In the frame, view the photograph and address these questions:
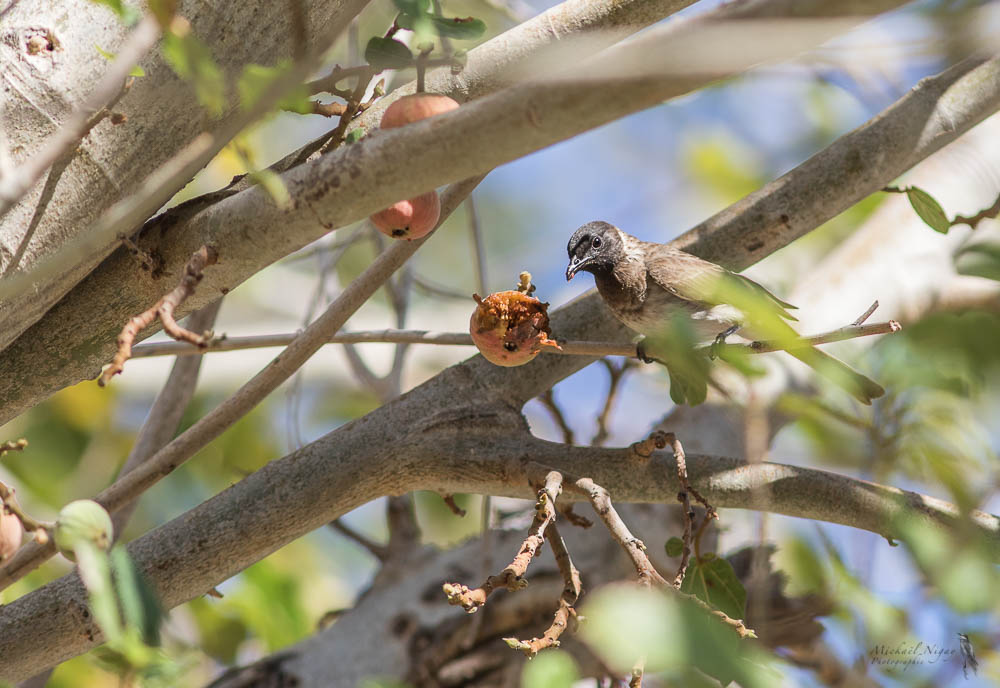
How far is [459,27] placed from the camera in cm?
121

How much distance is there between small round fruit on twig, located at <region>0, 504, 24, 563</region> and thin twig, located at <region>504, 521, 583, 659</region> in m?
0.82

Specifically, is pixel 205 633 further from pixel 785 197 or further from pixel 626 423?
pixel 626 423

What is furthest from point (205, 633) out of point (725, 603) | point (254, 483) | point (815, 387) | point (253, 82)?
point (253, 82)

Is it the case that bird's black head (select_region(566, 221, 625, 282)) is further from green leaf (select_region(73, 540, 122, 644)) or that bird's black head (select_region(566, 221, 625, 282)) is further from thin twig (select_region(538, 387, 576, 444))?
green leaf (select_region(73, 540, 122, 644))

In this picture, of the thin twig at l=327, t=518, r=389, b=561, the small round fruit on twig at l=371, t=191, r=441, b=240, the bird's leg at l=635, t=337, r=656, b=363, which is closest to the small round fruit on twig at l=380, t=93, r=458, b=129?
the small round fruit on twig at l=371, t=191, r=441, b=240

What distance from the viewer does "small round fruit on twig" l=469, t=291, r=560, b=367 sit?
1.42 metres

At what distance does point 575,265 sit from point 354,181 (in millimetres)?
1363

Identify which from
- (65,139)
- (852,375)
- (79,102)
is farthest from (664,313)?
(65,139)

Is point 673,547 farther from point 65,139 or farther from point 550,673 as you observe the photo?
point 65,139

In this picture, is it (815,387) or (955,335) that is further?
(815,387)

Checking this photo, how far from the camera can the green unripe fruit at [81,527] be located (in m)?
0.86

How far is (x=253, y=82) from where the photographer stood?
94 centimetres

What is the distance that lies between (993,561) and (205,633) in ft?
6.81

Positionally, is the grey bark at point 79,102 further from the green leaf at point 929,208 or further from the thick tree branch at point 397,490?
the green leaf at point 929,208
